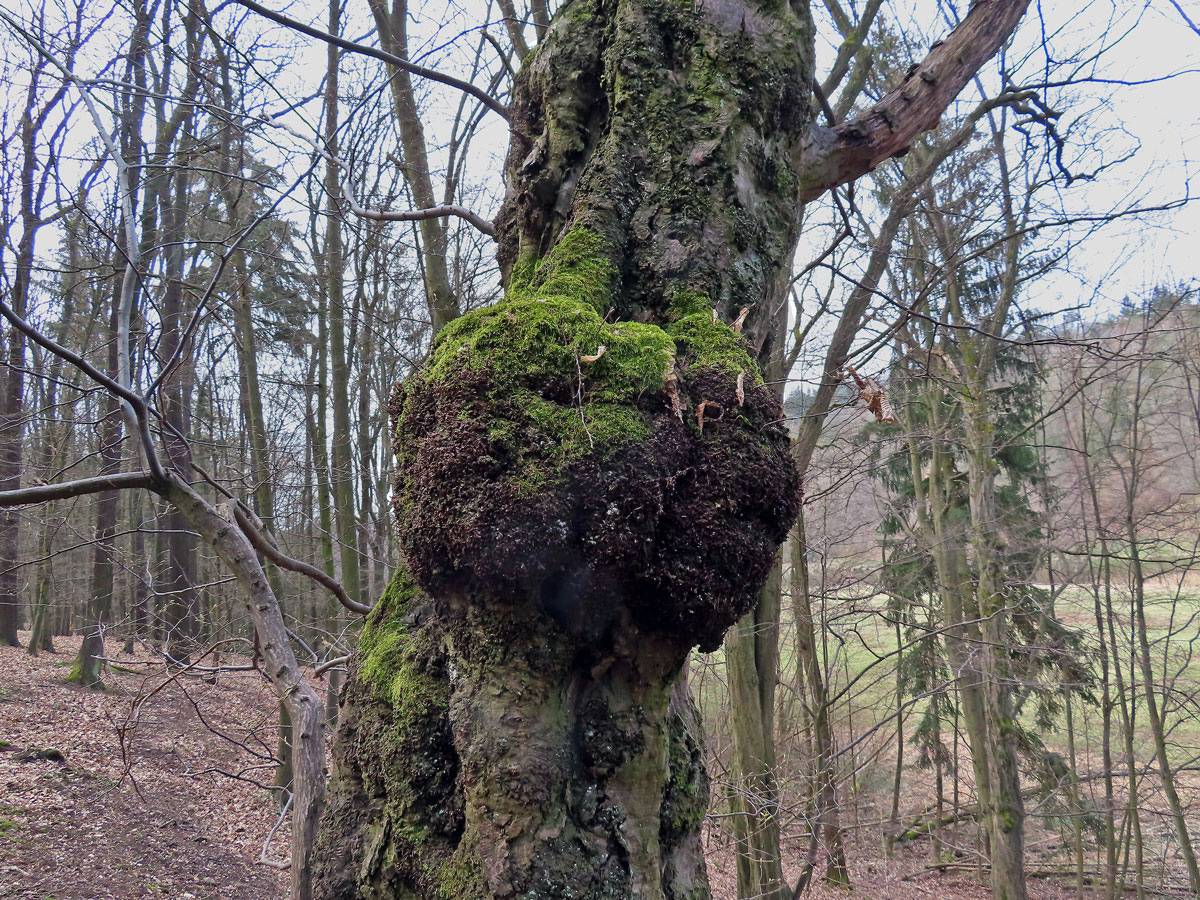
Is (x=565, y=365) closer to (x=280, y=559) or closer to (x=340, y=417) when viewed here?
(x=280, y=559)

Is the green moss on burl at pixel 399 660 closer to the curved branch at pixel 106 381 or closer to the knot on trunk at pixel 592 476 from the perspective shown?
the knot on trunk at pixel 592 476

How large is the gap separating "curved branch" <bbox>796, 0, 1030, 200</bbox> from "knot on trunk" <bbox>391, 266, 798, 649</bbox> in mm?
1062

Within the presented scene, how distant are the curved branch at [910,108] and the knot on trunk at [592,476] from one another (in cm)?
106

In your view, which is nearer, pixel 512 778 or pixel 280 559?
pixel 512 778

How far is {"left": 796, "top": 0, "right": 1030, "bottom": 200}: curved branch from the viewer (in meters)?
2.21

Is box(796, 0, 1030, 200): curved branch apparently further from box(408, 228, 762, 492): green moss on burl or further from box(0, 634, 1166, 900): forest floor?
box(0, 634, 1166, 900): forest floor

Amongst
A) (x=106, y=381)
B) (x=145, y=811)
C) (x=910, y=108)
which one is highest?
(x=910, y=108)

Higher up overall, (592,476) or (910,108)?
(910,108)

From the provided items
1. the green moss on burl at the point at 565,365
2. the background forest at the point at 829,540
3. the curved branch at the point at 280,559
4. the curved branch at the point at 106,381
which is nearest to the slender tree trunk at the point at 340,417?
the background forest at the point at 829,540

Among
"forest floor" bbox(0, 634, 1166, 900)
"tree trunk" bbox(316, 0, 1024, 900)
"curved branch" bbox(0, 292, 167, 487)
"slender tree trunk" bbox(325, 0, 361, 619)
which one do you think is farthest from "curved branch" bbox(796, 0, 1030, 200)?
"slender tree trunk" bbox(325, 0, 361, 619)

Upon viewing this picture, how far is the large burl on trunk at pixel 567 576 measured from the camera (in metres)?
1.32

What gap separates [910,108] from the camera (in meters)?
2.25

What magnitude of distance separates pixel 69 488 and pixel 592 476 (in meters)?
1.85

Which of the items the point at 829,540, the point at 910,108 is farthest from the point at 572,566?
the point at 829,540
